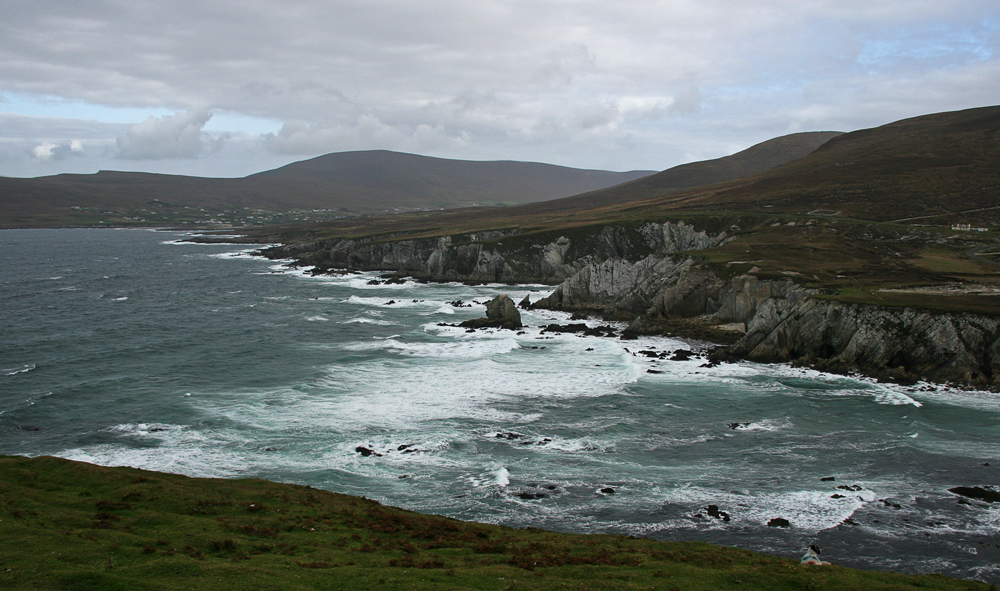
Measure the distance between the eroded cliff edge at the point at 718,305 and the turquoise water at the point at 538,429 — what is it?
3.75 m

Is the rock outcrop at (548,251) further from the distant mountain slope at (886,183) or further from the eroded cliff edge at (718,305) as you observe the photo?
the distant mountain slope at (886,183)

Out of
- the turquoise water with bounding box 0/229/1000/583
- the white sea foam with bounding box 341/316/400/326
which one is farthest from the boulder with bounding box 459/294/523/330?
the white sea foam with bounding box 341/316/400/326

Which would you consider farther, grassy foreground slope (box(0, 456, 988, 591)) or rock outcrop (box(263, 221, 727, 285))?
rock outcrop (box(263, 221, 727, 285))

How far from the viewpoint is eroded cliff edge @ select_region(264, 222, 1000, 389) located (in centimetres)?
4631

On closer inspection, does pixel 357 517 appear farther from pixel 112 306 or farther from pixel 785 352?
pixel 112 306

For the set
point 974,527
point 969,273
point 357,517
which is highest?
point 969,273

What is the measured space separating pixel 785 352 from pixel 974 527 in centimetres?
2794

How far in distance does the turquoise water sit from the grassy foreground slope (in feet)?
14.0

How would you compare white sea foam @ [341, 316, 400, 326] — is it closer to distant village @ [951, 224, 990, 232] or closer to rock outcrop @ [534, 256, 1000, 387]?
rock outcrop @ [534, 256, 1000, 387]

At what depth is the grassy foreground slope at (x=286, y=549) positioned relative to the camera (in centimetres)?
1628

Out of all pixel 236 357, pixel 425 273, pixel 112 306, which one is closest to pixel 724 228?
pixel 425 273

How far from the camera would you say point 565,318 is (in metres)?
73.5

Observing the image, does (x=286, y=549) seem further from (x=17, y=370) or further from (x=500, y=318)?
(x=500, y=318)

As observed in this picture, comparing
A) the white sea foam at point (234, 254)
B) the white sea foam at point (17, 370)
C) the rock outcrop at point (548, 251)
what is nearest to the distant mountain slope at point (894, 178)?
the rock outcrop at point (548, 251)
